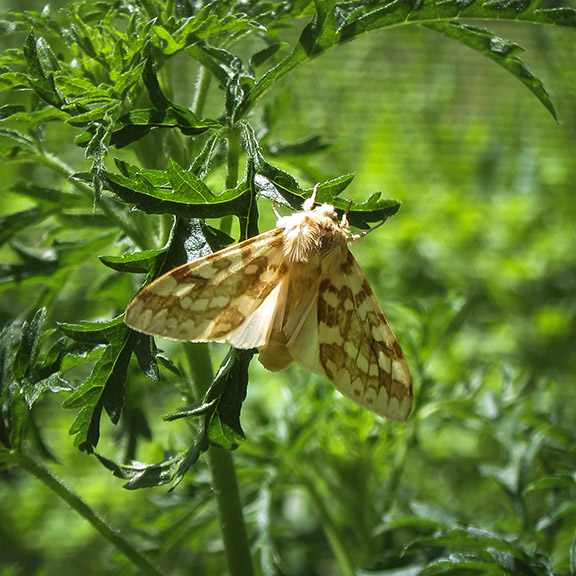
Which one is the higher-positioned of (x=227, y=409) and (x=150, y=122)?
(x=150, y=122)

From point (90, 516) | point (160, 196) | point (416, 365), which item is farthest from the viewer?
point (416, 365)

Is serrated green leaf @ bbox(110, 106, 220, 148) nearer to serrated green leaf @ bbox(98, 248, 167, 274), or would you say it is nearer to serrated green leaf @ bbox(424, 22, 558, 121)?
serrated green leaf @ bbox(98, 248, 167, 274)

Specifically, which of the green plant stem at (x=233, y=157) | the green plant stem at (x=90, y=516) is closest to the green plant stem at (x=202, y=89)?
the green plant stem at (x=233, y=157)

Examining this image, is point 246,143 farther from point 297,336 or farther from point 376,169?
point 376,169

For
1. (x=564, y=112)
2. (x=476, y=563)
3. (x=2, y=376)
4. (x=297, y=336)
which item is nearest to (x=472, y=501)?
(x=476, y=563)

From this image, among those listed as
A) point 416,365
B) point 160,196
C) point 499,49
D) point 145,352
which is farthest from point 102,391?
point 416,365

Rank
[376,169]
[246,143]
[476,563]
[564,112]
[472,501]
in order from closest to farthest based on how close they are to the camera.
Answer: [246,143], [476,563], [472,501], [376,169], [564,112]

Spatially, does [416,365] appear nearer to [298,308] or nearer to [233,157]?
[298,308]
